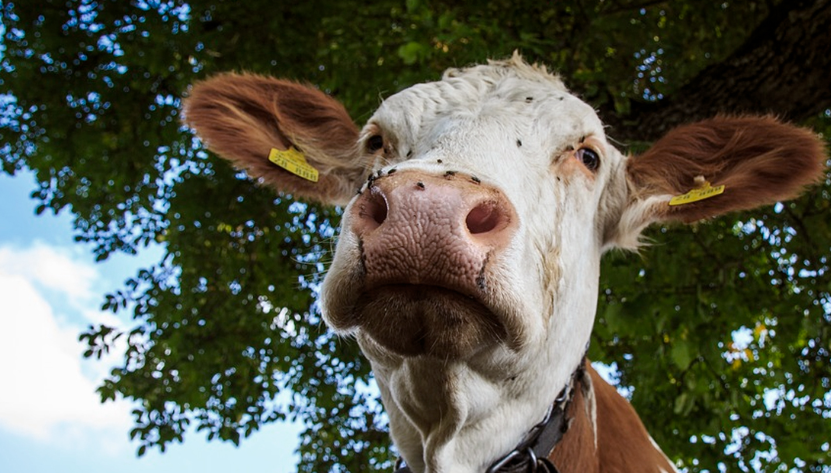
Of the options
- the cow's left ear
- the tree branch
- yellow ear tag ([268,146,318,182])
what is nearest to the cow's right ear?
yellow ear tag ([268,146,318,182])

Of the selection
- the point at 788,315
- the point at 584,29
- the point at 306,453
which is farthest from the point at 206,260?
the point at 788,315

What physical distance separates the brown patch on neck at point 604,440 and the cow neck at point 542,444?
47 mm

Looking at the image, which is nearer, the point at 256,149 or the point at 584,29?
the point at 256,149

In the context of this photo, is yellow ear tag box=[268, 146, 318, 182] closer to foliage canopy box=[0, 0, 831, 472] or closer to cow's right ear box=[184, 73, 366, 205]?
cow's right ear box=[184, 73, 366, 205]

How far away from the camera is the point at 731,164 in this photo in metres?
2.72

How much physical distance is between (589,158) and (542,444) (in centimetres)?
102

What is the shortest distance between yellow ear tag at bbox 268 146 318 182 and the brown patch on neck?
1389mm

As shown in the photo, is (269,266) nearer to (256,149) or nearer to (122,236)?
(122,236)

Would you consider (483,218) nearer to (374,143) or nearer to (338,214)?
(374,143)

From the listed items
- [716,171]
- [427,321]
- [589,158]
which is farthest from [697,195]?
[427,321]

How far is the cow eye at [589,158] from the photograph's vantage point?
2.31 meters

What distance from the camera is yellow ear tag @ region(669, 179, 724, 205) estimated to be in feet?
8.32

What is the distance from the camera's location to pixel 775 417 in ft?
16.5

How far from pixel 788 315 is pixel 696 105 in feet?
5.11
